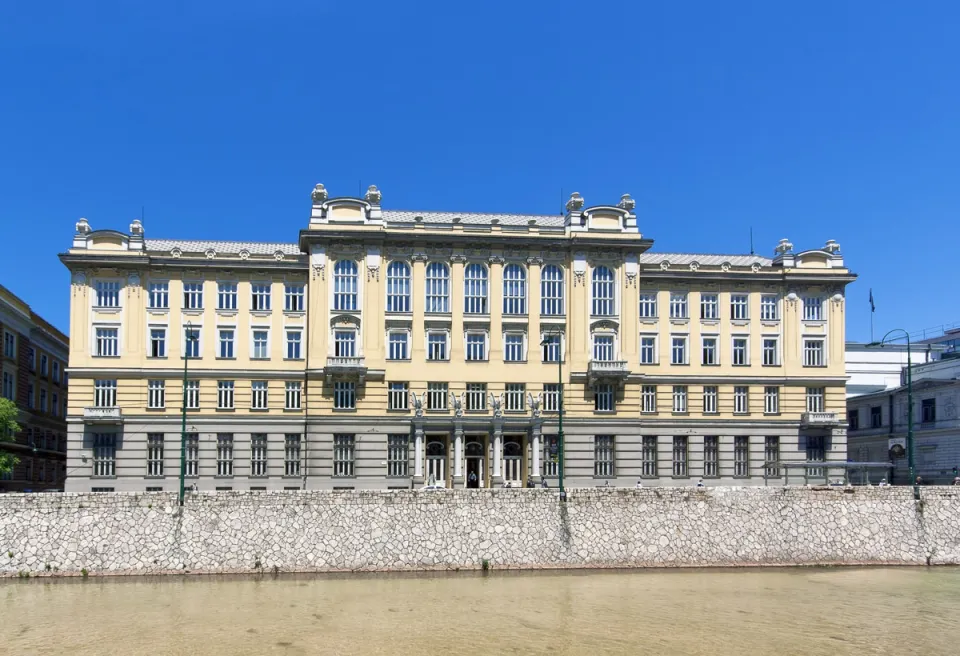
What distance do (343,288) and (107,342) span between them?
58.1 feet

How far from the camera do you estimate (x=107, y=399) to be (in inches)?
2881

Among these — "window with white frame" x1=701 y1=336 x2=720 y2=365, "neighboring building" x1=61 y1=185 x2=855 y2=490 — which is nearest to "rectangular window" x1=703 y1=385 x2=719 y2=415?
"neighboring building" x1=61 y1=185 x2=855 y2=490

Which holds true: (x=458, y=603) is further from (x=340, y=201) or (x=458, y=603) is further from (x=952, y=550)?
(x=340, y=201)

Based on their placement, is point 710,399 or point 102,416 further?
point 710,399

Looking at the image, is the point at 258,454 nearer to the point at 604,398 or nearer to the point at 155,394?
the point at 155,394

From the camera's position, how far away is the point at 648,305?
80.2 meters

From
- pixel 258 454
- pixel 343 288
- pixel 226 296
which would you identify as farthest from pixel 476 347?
pixel 226 296

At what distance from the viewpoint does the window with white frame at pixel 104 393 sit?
7306 centimetres

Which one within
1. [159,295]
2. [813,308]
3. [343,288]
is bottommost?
[813,308]

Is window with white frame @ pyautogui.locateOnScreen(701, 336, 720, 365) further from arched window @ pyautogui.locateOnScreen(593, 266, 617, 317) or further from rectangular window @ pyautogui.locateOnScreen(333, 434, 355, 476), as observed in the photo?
rectangular window @ pyautogui.locateOnScreen(333, 434, 355, 476)

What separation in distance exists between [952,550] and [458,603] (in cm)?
3291

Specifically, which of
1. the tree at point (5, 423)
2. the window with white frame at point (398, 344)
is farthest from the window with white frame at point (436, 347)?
the tree at point (5, 423)

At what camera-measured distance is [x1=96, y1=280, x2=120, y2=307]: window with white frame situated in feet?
243

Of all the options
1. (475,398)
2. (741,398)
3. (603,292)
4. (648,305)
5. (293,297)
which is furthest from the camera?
(648,305)
